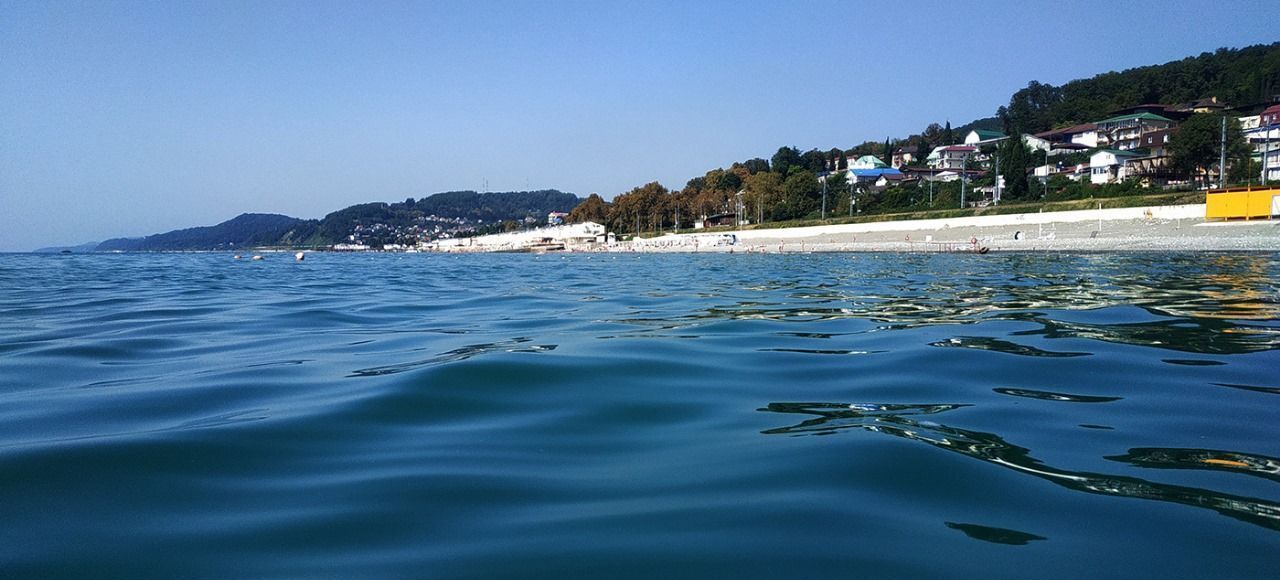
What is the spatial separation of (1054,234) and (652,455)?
47719 mm

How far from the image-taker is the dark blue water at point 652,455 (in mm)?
2016

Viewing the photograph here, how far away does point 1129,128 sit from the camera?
92.8 m

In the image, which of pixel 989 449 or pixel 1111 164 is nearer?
pixel 989 449

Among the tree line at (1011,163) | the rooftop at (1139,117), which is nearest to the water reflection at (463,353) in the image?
the tree line at (1011,163)

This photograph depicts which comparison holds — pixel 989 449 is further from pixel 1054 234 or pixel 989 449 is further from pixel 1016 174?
pixel 1016 174

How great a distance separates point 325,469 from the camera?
9.21 ft

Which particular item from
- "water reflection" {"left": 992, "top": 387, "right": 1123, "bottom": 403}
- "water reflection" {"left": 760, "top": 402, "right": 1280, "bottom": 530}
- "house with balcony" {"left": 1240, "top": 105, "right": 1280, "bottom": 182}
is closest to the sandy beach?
"house with balcony" {"left": 1240, "top": 105, "right": 1280, "bottom": 182}

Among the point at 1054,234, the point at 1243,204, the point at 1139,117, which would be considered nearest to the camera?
the point at 1243,204

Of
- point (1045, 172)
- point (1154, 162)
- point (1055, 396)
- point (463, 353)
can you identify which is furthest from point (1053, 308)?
point (1045, 172)

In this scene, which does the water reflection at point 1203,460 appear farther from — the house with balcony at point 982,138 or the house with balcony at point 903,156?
the house with balcony at point 982,138

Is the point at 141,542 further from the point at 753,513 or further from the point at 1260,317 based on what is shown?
the point at 1260,317

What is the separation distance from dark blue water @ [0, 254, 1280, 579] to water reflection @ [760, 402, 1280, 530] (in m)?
0.01

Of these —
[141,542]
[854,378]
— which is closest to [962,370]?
[854,378]

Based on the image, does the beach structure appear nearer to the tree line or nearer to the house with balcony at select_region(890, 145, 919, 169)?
the tree line
